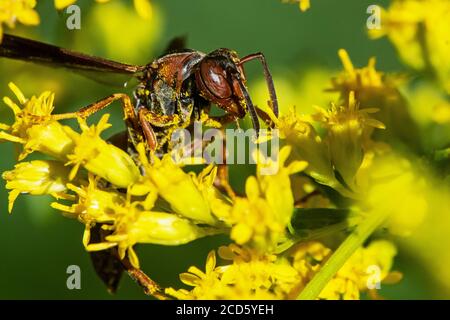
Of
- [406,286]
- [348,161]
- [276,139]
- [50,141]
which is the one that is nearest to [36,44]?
[50,141]

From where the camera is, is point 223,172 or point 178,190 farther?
point 223,172

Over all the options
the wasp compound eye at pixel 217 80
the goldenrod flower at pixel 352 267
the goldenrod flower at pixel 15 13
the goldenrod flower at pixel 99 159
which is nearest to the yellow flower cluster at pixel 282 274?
the goldenrod flower at pixel 352 267

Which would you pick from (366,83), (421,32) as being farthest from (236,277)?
(421,32)

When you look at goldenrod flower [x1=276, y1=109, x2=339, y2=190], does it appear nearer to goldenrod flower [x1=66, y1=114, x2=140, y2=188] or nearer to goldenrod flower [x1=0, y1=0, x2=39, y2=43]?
goldenrod flower [x1=66, y1=114, x2=140, y2=188]

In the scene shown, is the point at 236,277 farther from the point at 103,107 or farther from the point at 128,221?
the point at 103,107

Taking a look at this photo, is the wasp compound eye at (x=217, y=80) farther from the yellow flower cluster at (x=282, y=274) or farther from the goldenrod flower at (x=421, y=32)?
the goldenrod flower at (x=421, y=32)

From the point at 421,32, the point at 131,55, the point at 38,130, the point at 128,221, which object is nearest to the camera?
the point at 128,221

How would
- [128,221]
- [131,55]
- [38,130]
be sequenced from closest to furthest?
[128,221]
[38,130]
[131,55]

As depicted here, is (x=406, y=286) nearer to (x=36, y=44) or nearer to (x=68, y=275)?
(x=68, y=275)
